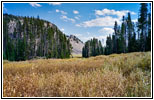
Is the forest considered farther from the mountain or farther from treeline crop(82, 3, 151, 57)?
the mountain

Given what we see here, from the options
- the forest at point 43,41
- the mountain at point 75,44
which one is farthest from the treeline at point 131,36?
the mountain at point 75,44

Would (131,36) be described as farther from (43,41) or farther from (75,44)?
(75,44)

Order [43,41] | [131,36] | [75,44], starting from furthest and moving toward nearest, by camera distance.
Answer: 1. [75,44]
2. [43,41]
3. [131,36]

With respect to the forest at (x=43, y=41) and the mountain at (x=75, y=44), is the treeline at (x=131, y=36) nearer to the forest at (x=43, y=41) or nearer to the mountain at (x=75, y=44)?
the forest at (x=43, y=41)

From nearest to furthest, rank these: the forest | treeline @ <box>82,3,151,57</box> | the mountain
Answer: treeline @ <box>82,3,151,57</box>
the forest
the mountain

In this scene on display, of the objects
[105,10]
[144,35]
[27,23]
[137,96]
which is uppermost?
[27,23]

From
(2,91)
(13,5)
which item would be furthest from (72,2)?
(2,91)

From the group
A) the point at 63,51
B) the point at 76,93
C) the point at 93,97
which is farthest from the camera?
the point at 63,51

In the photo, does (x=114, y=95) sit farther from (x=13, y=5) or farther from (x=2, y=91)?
(x=13, y=5)

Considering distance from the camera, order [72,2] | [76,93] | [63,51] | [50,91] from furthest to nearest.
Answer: [63,51], [72,2], [50,91], [76,93]

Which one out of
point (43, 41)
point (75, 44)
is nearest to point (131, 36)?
point (43, 41)

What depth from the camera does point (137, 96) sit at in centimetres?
273

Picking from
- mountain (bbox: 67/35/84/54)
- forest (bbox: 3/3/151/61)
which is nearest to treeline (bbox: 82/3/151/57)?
forest (bbox: 3/3/151/61)

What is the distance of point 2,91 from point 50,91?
0.97 m
